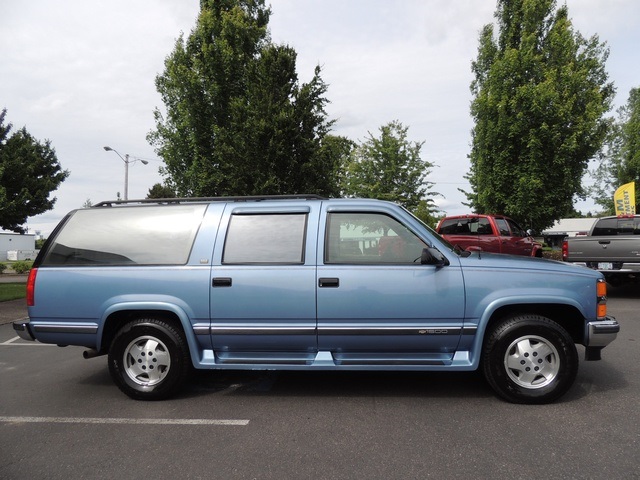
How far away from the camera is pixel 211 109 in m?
20.1

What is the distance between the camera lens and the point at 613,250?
924cm

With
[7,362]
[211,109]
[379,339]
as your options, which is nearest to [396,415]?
[379,339]

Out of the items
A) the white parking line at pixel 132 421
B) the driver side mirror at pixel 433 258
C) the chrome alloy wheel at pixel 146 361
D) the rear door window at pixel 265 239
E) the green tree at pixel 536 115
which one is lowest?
the white parking line at pixel 132 421

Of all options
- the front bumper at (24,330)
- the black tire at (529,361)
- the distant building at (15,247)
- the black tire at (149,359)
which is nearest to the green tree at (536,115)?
the black tire at (529,361)

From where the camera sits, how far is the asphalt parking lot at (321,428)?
9.02ft

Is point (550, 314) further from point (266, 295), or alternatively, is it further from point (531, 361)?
point (266, 295)

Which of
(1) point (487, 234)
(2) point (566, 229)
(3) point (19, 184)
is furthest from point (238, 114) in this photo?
(2) point (566, 229)

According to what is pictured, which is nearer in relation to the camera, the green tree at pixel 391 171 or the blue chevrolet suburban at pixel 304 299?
the blue chevrolet suburban at pixel 304 299

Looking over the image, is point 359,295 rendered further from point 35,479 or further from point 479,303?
point 35,479

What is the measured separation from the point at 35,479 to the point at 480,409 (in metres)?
3.28

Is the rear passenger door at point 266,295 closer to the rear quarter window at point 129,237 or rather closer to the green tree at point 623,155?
the rear quarter window at point 129,237

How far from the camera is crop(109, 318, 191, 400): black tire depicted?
392 centimetres

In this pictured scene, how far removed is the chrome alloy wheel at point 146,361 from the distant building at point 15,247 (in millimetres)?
46317

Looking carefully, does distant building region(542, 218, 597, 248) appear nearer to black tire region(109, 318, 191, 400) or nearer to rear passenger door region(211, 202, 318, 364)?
rear passenger door region(211, 202, 318, 364)
